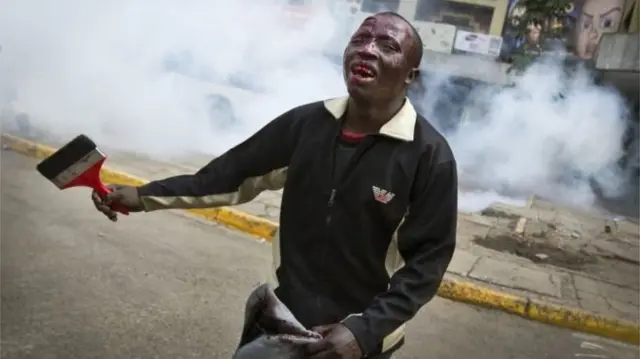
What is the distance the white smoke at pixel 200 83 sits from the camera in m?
9.56

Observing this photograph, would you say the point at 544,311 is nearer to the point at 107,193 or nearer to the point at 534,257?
the point at 534,257

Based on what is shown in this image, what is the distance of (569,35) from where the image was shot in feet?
44.5

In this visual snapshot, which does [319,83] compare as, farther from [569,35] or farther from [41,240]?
[41,240]

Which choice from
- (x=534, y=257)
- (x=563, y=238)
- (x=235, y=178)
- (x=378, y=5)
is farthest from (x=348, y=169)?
(x=378, y=5)

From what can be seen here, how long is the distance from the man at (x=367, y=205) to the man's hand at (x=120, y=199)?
17.4 inches

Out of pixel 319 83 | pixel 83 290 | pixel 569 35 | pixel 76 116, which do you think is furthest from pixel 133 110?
pixel 569 35

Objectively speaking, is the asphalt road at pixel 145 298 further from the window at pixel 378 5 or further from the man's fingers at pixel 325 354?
the window at pixel 378 5

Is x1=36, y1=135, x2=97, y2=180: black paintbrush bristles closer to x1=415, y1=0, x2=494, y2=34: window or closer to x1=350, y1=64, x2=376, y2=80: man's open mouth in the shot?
x1=350, y1=64, x2=376, y2=80: man's open mouth

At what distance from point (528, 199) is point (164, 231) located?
5321 millimetres

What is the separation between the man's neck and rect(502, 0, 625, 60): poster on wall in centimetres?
1195

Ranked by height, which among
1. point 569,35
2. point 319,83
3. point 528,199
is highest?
point 569,35

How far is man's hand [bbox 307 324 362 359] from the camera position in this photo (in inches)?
65.0

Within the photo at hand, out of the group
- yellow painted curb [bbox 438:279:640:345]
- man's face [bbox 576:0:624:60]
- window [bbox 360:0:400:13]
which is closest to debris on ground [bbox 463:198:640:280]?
yellow painted curb [bbox 438:279:640:345]

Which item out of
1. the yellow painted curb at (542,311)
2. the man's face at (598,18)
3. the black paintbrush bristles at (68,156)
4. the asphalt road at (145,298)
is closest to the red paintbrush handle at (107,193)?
the black paintbrush bristles at (68,156)
